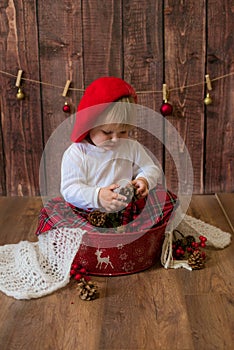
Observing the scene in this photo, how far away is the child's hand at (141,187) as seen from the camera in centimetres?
150

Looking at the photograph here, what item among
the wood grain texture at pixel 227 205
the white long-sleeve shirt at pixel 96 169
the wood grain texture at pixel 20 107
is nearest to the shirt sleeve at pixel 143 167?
the white long-sleeve shirt at pixel 96 169

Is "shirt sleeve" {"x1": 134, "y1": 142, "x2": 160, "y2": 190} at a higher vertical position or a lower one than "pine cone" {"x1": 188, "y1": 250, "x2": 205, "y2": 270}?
higher

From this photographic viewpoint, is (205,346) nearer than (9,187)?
Yes

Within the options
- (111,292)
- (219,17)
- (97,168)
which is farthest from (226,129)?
(111,292)

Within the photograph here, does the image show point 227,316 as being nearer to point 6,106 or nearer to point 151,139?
point 151,139

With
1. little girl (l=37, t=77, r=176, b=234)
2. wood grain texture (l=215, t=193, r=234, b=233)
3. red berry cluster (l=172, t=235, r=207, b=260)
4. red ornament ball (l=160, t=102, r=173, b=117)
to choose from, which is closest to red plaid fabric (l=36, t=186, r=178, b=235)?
little girl (l=37, t=77, r=176, b=234)

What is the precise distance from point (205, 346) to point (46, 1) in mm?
1461

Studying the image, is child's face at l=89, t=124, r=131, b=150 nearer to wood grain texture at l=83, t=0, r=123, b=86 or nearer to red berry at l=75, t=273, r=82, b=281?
red berry at l=75, t=273, r=82, b=281

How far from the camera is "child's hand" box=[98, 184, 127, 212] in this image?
1.43 meters

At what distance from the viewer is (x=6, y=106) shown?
2119 mm

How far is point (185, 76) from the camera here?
2068mm

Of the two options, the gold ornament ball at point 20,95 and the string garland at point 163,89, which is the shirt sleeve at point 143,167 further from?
the gold ornament ball at point 20,95

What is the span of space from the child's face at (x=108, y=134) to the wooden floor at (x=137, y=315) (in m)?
0.39

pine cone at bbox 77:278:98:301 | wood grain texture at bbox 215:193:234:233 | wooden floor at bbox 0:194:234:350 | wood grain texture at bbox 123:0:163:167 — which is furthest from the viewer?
wood grain texture at bbox 123:0:163:167
